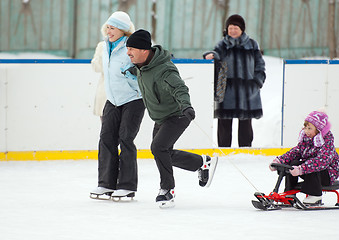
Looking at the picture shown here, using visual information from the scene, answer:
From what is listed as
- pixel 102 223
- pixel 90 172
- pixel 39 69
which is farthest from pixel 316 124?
pixel 39 69

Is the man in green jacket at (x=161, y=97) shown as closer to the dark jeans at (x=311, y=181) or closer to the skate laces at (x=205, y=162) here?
the skate laces at (x=205, y=162)

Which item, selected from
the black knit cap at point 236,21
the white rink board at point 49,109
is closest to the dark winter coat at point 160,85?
the white rink board at point 49,109

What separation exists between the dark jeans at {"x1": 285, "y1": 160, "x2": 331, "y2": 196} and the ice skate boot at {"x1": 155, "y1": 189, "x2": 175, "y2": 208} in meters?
0.76

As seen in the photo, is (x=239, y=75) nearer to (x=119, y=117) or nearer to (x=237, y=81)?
(x=237, y=81)

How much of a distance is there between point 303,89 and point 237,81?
684mm

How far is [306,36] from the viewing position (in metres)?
14.3

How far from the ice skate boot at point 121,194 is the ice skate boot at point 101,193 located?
82 mm

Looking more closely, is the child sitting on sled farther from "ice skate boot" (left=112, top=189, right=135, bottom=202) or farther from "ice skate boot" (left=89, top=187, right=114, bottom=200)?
"ice skate boot" (left=89, top=187, right=114, bottom=200)

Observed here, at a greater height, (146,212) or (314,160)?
(314,160)

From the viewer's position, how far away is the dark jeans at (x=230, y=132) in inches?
303

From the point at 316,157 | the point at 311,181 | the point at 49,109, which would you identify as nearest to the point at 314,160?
the point at 316,157

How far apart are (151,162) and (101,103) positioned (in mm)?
1172

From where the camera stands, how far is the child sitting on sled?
5055 mm

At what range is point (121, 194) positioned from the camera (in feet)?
17.8
